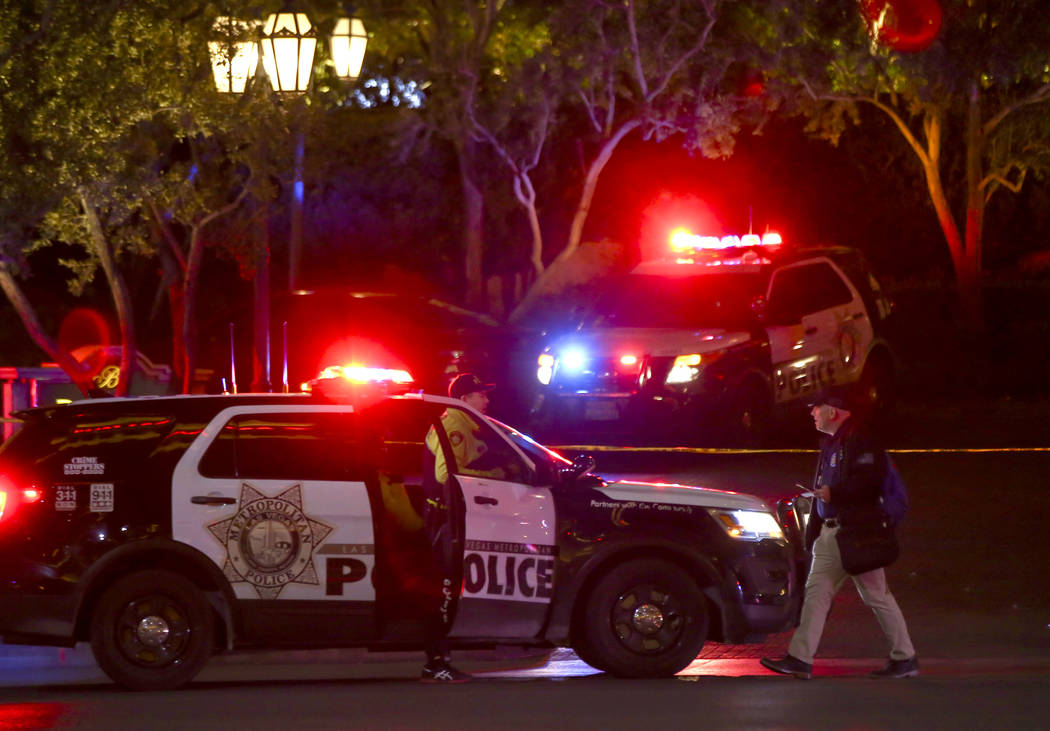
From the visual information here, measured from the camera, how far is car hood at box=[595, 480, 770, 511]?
8.97 meters

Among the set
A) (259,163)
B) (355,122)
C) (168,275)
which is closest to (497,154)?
(355,122)

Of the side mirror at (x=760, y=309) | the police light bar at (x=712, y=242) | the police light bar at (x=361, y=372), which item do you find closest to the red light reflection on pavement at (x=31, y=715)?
the police light bar at (x=361, y=372)

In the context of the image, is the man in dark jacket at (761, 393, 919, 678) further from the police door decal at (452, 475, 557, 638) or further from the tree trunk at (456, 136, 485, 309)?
the tree trunk at (456, 136, 485, 309)

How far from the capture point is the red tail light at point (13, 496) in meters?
8.53

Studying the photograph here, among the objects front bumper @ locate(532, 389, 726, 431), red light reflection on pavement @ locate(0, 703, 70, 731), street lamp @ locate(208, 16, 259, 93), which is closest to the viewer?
red light reflection on pavement @ locate(0, 703, 70, 731)

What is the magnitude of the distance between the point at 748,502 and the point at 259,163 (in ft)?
30.4

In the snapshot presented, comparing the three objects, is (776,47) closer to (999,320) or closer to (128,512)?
(999,320)

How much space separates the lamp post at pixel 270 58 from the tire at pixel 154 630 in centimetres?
603

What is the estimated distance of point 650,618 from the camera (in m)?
8.88

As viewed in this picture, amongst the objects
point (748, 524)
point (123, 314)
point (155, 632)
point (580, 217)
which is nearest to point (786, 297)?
point (123, 314)

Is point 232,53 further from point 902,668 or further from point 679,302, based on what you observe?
point 902,668

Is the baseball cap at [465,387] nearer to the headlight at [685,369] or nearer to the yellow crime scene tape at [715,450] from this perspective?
the yellow crime scene tape at [715,450]

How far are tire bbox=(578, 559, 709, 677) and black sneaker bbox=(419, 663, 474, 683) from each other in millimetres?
705

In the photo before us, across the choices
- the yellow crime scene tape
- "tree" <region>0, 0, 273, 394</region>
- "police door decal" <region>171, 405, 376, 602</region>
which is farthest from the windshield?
"police door decal" <region>171, 405, 376, 602</region>
